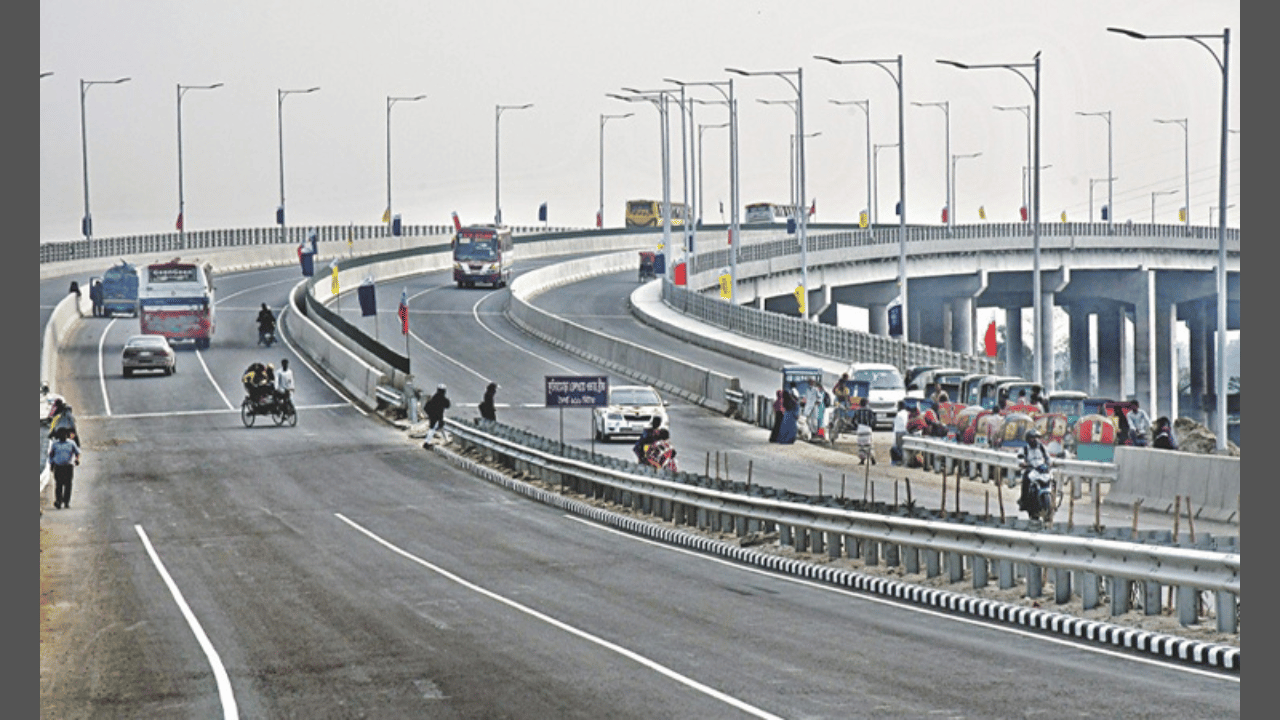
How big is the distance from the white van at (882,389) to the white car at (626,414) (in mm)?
6560

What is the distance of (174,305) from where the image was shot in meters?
72.2

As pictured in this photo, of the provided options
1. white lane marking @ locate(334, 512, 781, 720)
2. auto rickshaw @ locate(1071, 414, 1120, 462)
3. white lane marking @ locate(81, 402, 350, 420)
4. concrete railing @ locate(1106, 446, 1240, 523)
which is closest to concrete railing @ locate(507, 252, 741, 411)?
white lane marking @ locate(81, 402, 350, 420)

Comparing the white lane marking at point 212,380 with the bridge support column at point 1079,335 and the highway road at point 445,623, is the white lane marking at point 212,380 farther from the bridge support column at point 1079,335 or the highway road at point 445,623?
the bridge support column at point 1079,335

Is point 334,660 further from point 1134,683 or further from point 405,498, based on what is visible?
point 405,498

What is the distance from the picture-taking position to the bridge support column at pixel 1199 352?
169625 millimetres

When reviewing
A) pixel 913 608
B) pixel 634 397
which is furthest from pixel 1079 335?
pixel 913 608

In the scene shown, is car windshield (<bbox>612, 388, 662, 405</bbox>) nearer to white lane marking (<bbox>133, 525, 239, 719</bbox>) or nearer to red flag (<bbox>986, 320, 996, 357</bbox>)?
white lane marking (<bbox>133, 525, 239, 719</bbox>)

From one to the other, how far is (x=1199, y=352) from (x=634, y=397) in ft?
432

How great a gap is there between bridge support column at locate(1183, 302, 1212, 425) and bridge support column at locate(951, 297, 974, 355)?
33684 millimetres

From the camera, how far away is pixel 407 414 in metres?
52.6

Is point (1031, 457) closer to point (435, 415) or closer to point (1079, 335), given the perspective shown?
point (435, 415)

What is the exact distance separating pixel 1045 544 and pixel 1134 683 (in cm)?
449

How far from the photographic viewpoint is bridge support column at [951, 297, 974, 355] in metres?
138
